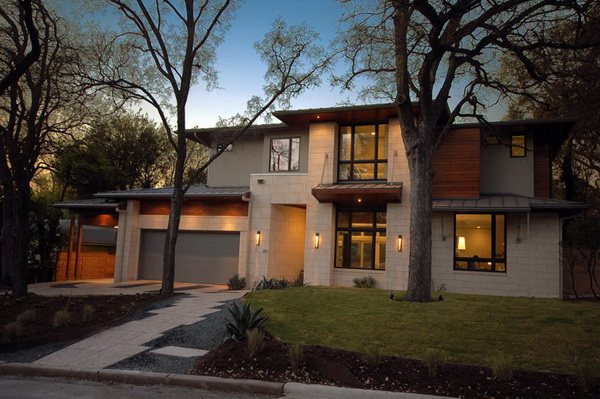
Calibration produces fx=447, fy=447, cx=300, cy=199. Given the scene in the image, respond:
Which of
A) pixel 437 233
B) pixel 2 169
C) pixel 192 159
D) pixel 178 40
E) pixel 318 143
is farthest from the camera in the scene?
pixel 192 159

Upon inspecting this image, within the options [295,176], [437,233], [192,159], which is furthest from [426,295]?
[192,159]

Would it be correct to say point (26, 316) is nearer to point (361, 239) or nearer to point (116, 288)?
point (116, 288)

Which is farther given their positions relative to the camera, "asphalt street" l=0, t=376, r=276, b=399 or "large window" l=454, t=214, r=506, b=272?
"large window" l=454, t=214, r=506, b=272

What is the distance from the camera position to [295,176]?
1816cm

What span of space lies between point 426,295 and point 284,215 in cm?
963

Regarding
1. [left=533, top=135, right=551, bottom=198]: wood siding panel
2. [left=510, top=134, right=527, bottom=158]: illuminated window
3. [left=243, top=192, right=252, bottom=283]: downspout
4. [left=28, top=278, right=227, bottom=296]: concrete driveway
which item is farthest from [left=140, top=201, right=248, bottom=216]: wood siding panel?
[left=533, top=135, right=551, bottom=198]: wood siding panel

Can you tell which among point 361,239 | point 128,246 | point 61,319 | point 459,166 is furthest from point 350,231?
point 61,319

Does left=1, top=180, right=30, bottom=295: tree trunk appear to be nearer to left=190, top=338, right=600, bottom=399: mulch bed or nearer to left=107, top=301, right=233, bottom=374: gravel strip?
left=107, top=301, right=233, bottom=374: gravel strip

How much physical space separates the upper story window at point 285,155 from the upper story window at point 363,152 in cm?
205

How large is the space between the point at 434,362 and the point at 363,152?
41.0ft

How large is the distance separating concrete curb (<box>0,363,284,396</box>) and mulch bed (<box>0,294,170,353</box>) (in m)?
1.09

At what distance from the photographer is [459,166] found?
1656 cm

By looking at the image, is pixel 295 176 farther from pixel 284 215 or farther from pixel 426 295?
pixel 426 295

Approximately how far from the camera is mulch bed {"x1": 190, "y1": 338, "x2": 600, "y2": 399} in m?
5.40
